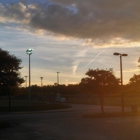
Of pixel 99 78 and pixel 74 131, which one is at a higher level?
pixel 99 78

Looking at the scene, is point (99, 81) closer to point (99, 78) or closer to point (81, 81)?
point (99, 78)

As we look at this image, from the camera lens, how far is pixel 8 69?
27438 millimetres

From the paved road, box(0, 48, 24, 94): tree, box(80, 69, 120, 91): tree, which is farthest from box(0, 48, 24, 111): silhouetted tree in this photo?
box(80, 69, 120, 91): tree

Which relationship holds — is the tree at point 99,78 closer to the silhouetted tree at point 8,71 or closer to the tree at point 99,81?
the tree at point 99,81

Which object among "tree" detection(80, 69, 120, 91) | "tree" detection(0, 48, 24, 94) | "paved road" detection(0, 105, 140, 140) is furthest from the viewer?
"tree" detection(80, 69, 120, 91)

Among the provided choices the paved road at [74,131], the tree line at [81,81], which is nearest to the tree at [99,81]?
the tree line at [81,81]

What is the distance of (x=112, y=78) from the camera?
37438 millimetres

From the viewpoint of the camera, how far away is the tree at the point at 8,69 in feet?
87.7

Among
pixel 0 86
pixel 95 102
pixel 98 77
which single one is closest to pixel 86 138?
pixel 0 86

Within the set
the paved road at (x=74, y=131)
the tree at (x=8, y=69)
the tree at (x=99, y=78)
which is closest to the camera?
the paved road at (x=74, y=131)

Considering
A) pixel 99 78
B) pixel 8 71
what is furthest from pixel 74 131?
pixel 99 78

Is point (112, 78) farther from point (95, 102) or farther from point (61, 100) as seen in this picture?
point (61, 100)

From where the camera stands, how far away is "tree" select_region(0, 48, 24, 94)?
26719 millimetres

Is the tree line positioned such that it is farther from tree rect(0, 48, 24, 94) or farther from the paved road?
the paved road
